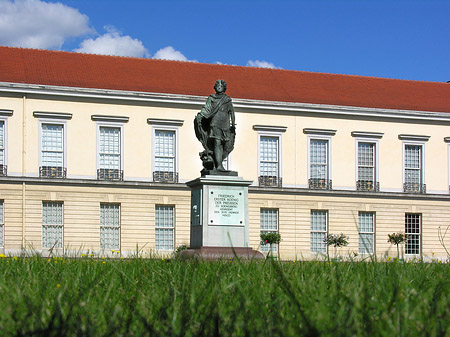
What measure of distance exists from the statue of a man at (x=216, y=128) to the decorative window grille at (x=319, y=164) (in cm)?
2044

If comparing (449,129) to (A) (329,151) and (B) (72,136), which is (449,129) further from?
(B) (72,136)

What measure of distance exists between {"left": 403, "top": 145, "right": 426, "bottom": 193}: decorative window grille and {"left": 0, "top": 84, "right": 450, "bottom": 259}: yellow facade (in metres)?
0.28

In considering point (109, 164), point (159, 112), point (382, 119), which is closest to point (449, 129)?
point (382, 119)

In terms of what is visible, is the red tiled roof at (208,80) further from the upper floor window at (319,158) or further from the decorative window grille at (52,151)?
the decorative window grille at (52,151)

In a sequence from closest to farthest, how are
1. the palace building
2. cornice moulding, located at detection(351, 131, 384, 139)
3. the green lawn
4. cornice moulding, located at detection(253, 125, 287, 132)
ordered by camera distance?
the green lawn, the palace building, cornice moulding, located at detection(253, 125, 287, 132), cornice moulding, located at detection(351, 131, 384, 139)

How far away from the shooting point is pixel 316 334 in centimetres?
373

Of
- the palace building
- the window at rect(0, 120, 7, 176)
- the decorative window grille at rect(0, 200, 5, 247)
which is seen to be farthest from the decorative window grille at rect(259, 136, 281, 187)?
the decorative window grille at rect(0, 200, 5, 247)

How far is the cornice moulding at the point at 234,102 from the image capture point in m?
31.3

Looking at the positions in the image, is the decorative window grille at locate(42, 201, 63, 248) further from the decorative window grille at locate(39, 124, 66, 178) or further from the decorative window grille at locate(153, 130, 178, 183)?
the decorative window grille at locate(153, 130, 178, 183)

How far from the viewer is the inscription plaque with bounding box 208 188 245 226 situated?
1460 cm

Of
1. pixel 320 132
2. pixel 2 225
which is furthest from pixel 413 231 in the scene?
pixel 2 225

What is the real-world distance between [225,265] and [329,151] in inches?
1149

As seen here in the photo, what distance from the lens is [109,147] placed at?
32844 mm

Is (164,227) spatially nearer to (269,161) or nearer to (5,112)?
(269,161)
